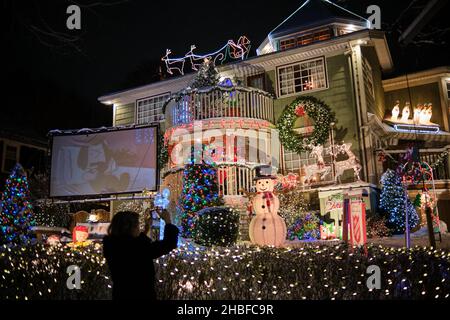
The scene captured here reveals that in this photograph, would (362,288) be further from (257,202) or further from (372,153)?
(372,153)

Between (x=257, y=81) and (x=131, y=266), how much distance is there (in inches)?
595

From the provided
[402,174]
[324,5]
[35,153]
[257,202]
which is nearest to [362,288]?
[257,202]

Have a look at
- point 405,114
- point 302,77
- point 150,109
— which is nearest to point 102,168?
point 150,109

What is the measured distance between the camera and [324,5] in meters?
18.4

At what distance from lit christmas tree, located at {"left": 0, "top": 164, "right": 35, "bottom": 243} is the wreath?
9878 millimetres

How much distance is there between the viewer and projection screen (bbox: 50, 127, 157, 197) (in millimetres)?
15852

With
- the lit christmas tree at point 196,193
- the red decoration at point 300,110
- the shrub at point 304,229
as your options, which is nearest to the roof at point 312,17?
the red decoration at point 300,110

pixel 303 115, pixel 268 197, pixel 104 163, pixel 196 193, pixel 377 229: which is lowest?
pixel 377 229

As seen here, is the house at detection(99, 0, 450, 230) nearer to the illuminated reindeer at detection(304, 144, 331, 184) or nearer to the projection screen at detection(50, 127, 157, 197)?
the illuminated reindeer at detection(304, 144, 331, 184)

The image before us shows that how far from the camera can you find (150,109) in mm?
19844

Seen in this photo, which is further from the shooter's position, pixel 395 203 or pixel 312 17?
pixel 312 17

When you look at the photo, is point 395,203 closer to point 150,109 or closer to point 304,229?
point 304,229

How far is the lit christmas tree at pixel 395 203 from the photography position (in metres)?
12.5
